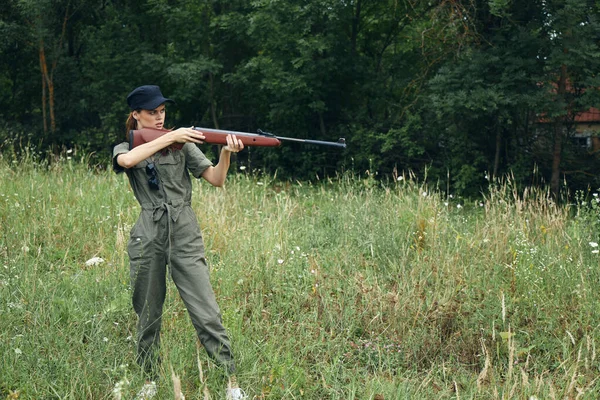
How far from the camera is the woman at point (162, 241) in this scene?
3.77 metres

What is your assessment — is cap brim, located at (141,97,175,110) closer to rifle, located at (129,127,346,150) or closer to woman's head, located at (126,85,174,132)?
woman's head, located at (126,85,174,132)

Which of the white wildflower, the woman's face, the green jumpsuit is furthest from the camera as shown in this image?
the white wildflower

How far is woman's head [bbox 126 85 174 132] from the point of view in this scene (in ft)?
13.0

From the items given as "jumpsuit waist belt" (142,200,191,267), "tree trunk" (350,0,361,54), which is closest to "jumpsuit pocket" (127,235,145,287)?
"jumpsuit waist belt" (142,200,191,267)

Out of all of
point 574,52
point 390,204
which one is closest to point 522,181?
point 574,52

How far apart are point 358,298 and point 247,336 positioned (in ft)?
3.54

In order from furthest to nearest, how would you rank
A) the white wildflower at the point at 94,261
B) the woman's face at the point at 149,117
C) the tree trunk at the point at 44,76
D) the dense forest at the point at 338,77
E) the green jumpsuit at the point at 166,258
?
the tree trunk at the point at 44,76 → the dense forest at the point at 338,77 → the white wildflower at the point at 94,261 → the woman's face at the point at 149,117 → the green jumpsuit at the point at 166,258

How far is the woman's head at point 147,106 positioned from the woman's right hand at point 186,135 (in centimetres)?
14

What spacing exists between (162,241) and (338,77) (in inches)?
484

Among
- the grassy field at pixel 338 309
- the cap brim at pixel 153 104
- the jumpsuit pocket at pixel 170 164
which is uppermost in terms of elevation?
the cap brim at pixel 153 104

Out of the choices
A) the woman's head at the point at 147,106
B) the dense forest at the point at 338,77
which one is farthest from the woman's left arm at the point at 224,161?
the dense forest at the point at 338,77

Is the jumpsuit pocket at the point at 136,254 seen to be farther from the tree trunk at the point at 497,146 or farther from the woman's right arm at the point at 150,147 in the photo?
the tree trunk at the point at 497,146

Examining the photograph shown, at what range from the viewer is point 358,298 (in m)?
5.12

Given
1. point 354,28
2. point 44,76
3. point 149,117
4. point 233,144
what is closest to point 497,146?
point 354,28
